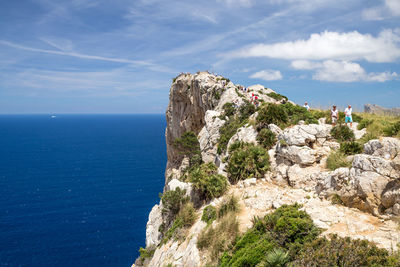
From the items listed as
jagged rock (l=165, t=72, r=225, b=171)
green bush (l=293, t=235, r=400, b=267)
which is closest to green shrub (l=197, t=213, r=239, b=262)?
green bush (l=293, t=235, r=400, b=267)

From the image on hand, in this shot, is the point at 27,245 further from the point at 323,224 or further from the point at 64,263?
the point at 323,224

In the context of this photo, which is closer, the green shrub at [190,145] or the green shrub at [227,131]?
the green shrub at [227,131]

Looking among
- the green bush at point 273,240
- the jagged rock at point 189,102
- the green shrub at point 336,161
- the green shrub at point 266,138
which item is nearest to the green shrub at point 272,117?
the green shrub at point 266,138

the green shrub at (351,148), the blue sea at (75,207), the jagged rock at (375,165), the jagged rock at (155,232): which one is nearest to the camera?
the jagged rock at (375,165)

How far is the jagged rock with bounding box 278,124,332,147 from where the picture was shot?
50.8 ft

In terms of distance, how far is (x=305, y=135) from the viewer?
15656mm

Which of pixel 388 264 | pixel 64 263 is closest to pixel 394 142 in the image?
pixel 388 264

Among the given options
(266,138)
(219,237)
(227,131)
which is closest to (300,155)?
(266,138)

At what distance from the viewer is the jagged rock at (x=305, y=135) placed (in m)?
15.5

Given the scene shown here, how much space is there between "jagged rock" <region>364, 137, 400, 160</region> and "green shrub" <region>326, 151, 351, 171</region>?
58.8 inches

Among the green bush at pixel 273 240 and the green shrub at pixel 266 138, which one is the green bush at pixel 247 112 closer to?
the green shrub at pixel 266 138

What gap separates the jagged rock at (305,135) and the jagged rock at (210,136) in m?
11.4

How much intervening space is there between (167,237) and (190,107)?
119ft

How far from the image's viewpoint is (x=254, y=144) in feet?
61.9
